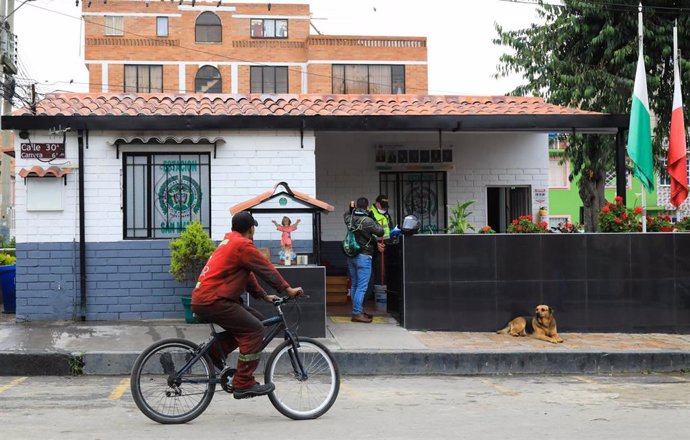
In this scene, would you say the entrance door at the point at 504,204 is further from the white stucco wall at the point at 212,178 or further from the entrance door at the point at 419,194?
the white stucco wall at the point at 212,178

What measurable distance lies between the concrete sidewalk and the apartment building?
34.5m

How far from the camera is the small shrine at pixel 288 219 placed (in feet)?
36.0

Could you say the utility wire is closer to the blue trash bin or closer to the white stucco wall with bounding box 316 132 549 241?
the white stucco wall with bounding box 316 132 549 241

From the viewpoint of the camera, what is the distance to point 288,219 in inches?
444

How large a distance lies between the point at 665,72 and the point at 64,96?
44.5 ft

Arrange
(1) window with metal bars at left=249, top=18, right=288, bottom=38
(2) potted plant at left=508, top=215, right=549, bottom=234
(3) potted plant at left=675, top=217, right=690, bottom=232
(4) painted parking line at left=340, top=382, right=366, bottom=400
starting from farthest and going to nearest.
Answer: (1) window with metal bars at left=249, top=18, right=288, bottom=38 < (3) potted plant at left=675, top=217, right=690, bottom=232 < (2) potted plant at left=508, top=215, right=549, bottom=234 < (4) painted parking line at left=340, top=382, right=366, bottom=400

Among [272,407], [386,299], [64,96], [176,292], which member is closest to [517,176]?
[386,299]

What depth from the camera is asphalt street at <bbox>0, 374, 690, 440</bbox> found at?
6.50 metres

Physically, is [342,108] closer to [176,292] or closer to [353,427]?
[176,292]

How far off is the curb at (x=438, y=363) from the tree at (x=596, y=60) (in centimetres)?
855

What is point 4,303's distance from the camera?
13250 millimetres

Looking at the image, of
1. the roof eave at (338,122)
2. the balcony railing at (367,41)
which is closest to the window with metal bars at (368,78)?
the balcony railing at (367,41)

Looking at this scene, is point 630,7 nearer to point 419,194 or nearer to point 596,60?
point 596,60

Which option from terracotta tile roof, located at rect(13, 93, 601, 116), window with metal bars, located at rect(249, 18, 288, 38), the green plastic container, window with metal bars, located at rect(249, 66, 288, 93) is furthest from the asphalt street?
window with metal bars, located at rect(249, 18, 288, 38)
